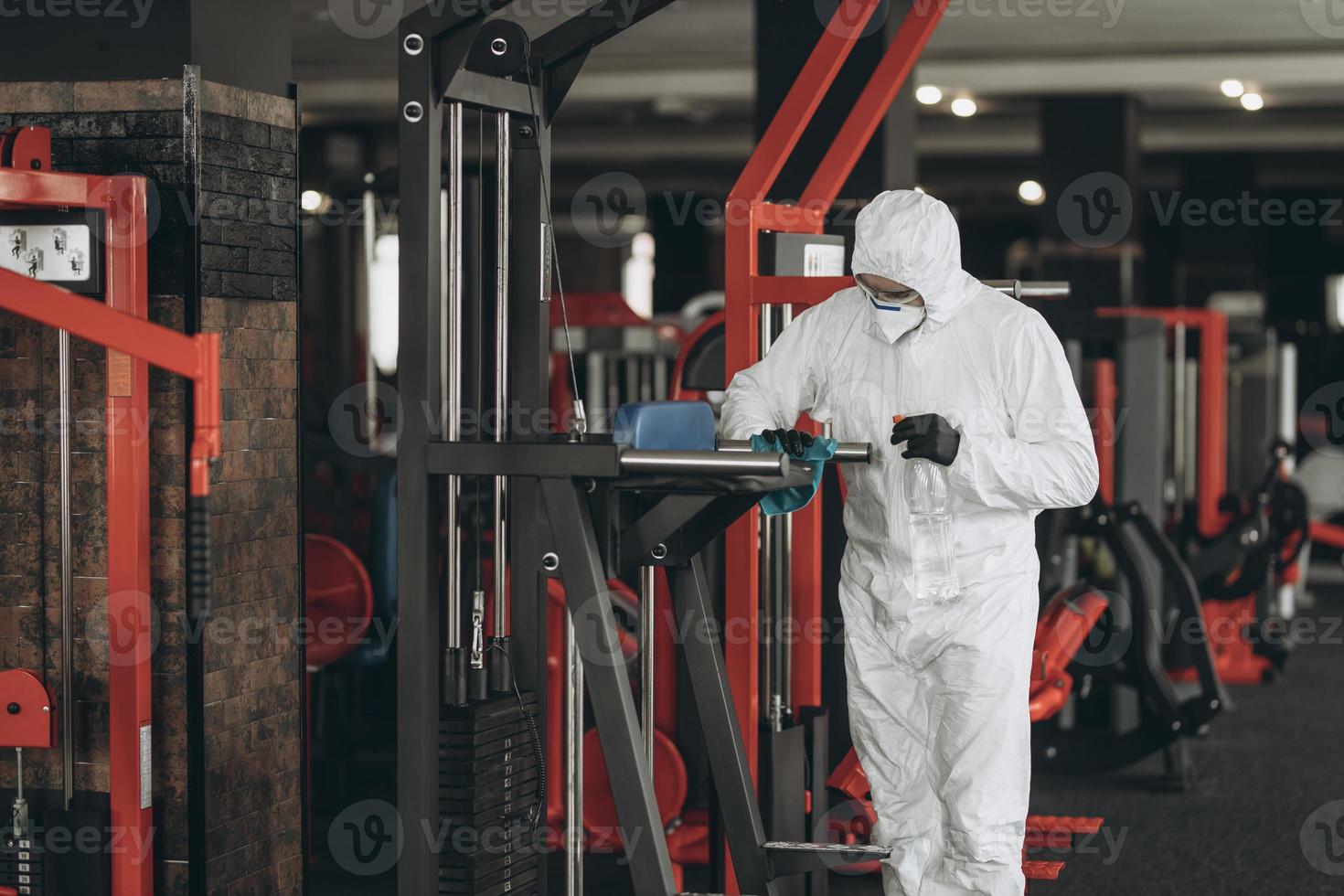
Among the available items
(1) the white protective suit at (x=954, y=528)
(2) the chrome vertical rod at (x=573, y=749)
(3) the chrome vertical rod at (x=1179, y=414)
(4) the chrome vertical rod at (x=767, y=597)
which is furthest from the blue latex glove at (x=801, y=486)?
(3) the chrome vertical rod at (x=1179, y=414)

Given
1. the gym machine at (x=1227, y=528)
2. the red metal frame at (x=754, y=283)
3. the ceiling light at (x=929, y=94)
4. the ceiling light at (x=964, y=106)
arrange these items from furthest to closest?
the ceiling light at (x=964, y=106), the ceiling light at (x=929, y=94), the gym machine at (x=1227, y=528), the red metal frame at (x=754, y=283)

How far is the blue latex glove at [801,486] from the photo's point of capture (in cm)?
284

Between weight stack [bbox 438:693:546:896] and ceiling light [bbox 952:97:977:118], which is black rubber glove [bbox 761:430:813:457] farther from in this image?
ceiling light [bbox 952:97:977:118]

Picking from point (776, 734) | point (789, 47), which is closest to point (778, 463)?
point (776, 734)

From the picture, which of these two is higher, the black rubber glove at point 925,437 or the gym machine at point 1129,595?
the black rubber glove at point 925,437

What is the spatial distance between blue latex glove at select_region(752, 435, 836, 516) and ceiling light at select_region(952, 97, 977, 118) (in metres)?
6.92

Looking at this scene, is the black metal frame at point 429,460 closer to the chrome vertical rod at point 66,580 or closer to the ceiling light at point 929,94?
the chrome vertical rod at point 66,580

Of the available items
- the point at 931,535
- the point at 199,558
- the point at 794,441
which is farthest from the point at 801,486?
the point at 199,558

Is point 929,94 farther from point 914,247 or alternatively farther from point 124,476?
point 124,476

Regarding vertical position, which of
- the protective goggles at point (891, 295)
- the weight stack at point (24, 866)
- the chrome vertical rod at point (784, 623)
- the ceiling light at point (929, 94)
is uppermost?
the ceiling light at point (929, 94)

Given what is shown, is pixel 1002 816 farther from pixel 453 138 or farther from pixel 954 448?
pixel 453 138

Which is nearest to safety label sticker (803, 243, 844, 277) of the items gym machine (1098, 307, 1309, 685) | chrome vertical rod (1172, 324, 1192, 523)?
gym machine (1098, 307, 1309, 685)

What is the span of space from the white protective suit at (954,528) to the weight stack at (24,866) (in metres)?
1.65

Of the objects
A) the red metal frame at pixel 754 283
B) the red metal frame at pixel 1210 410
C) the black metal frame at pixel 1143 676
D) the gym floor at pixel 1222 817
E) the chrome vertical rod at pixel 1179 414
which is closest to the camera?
the red metal frame at pixel 754 283
